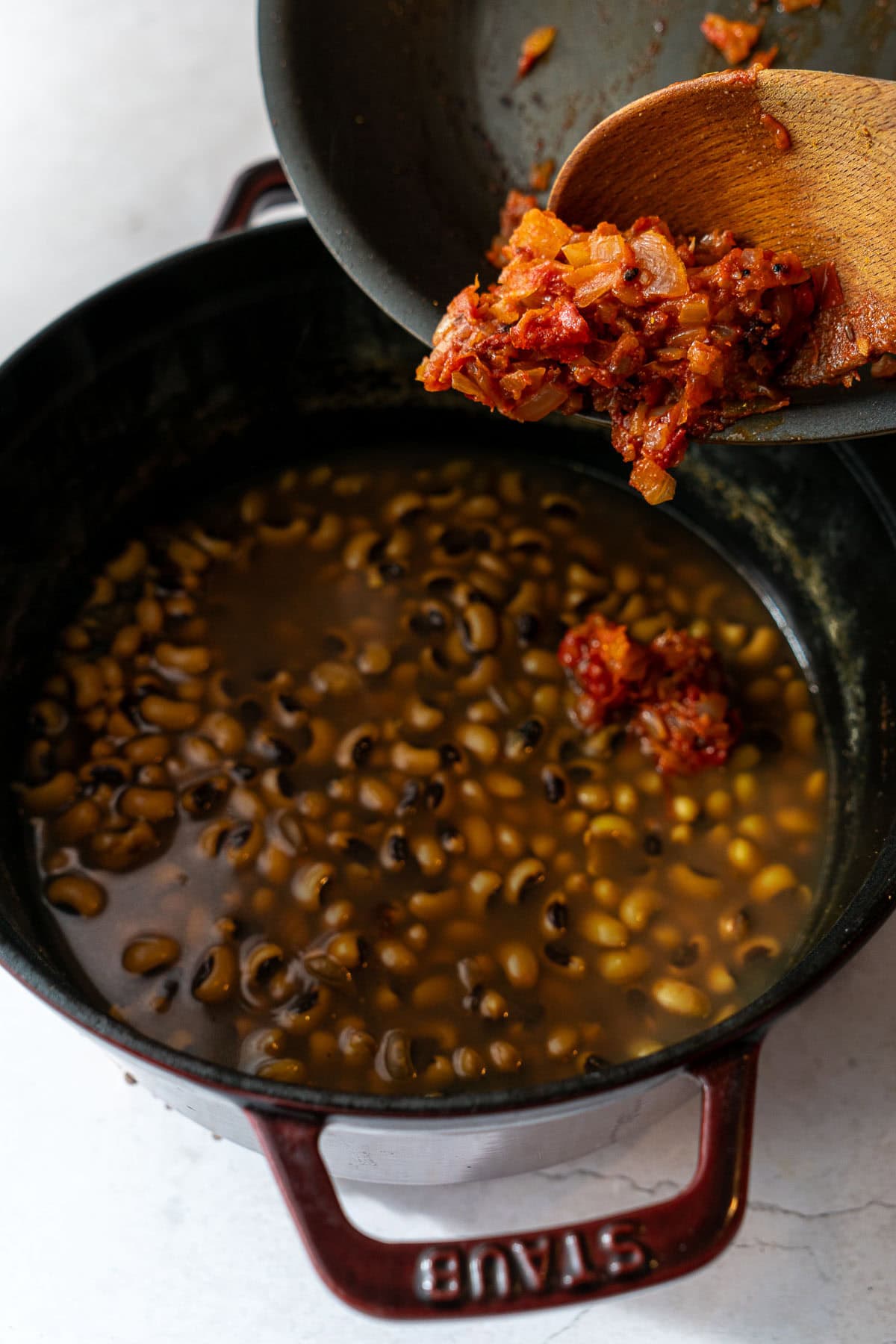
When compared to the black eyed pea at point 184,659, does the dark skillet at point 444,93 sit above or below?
above

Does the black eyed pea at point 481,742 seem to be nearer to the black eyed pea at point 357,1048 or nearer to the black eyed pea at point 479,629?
the black eyed pea at point 479,629

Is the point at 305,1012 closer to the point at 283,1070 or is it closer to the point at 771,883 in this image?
the point at 283,1070

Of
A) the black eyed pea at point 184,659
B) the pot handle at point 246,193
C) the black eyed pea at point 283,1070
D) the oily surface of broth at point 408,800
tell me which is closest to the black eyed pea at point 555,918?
the oily surface of broth at point 408,800

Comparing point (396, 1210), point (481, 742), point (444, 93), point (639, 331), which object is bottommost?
point (396, 1210)

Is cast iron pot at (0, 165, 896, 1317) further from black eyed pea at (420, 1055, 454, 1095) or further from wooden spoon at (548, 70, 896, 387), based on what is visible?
wooden spoon at (548, 70, 896, 387)

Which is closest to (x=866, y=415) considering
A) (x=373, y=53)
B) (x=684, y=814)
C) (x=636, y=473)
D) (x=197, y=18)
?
(x=636, y=473)

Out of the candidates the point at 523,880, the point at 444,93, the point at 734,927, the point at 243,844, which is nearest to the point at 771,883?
the point at 734,927

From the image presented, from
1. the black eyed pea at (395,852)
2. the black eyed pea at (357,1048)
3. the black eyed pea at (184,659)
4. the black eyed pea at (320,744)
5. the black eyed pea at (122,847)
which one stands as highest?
the black eyed pea at (184,659)
